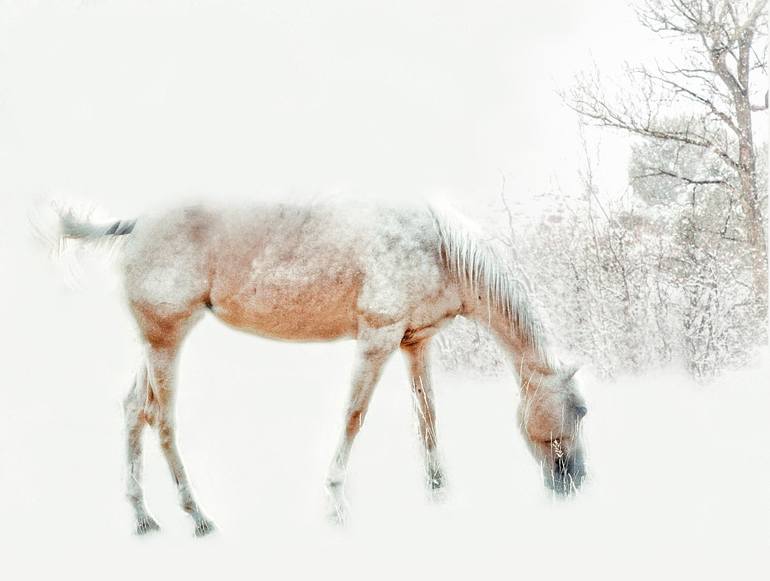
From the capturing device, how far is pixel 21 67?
2.80 meters

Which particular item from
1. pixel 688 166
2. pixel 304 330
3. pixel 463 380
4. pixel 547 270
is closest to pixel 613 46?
pixel 688 166

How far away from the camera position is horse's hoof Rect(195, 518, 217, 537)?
2432mm

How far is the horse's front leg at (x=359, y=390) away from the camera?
2.34m

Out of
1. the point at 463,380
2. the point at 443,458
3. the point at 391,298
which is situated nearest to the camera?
the point at 391,298

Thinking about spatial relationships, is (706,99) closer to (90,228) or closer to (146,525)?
(90,228)

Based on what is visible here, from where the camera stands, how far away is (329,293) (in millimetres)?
2346

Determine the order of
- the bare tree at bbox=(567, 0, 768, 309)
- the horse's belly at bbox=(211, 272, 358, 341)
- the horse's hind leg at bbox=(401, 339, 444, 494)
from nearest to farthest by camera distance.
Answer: the horse's belly at bbox=(211, 272, 358, 341) → the horse's hind leg at bbox=(401, 339, 444, 494) → the bare tree at bbox=(567, 0, 768, 309)

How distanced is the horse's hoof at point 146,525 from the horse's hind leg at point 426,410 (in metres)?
0.88

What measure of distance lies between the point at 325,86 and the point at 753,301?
69.7 inches

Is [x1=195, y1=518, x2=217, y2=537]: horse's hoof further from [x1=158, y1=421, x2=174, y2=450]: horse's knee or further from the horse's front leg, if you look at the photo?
the horse's front leg

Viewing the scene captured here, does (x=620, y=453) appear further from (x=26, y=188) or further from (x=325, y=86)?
(x=26, y=188)

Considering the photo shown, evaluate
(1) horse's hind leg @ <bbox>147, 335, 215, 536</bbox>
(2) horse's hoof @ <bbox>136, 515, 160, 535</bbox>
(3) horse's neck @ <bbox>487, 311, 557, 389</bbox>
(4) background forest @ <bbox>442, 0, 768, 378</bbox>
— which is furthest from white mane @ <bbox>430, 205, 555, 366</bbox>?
(2) horse's hoof @ <bbox>136, 515, 160, 535</bbox>

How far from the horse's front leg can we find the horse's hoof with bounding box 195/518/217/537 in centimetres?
38

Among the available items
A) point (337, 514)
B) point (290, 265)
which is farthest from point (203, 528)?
point (290, 265)
